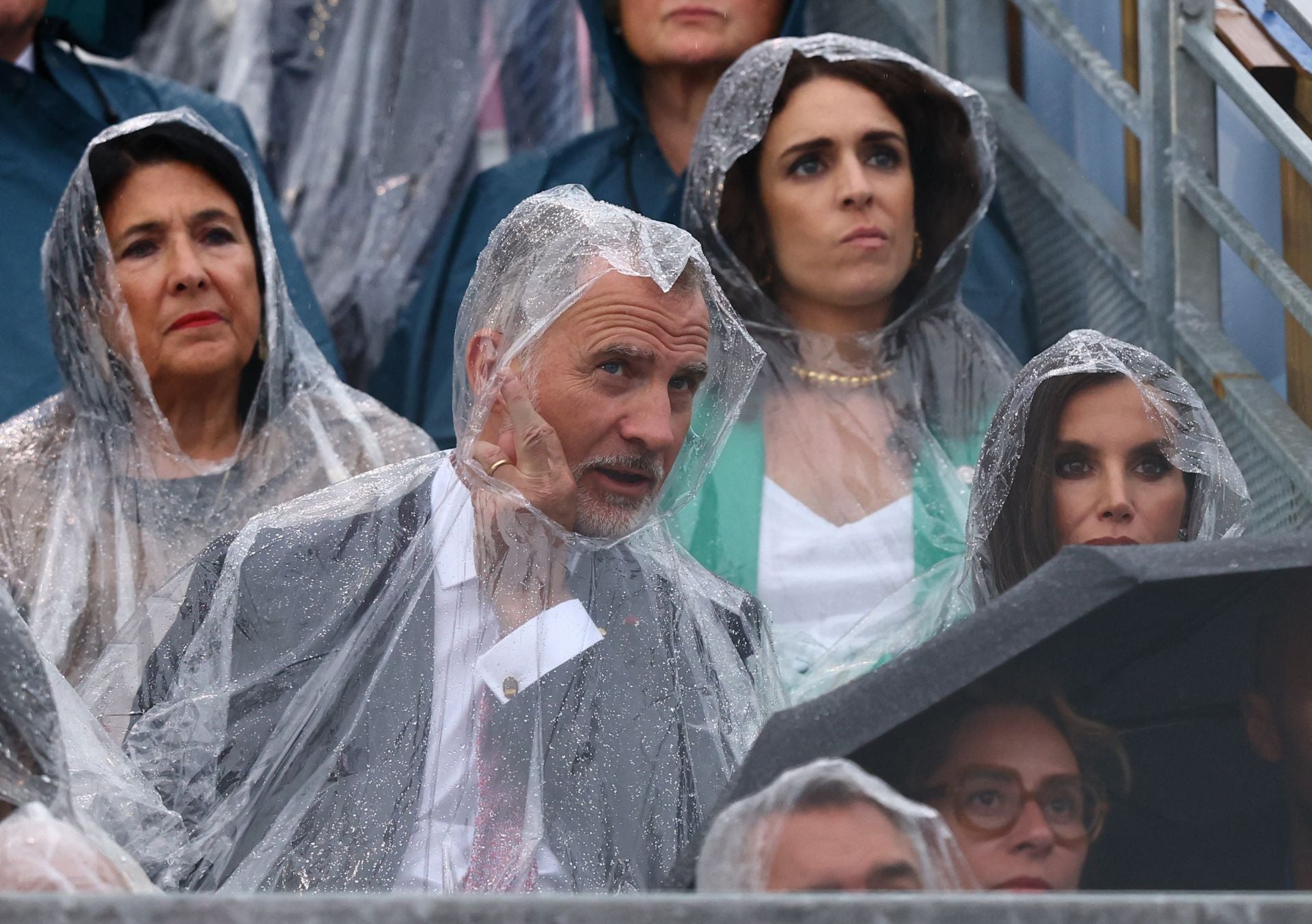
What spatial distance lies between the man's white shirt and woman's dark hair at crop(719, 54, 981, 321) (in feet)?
4.00

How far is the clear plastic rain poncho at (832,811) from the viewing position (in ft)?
4.71

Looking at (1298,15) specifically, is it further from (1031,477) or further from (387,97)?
(387,97)

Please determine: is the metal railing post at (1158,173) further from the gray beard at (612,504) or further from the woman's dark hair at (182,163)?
the woman's dark hair at (182,163)

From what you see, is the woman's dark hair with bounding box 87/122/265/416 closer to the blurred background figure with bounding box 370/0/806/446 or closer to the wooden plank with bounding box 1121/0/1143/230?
the blurred background figure with bounding box 370/0/806/446

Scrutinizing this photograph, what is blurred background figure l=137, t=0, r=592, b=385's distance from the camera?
4398 millimetres

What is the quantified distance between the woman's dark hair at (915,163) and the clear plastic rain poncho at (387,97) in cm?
106

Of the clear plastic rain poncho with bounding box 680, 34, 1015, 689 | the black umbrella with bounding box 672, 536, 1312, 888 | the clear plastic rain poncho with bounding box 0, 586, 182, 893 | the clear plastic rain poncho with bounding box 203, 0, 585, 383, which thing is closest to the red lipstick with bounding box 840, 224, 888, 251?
the clear plastic rain poncho with bounding box 680, 34, 1015, 689

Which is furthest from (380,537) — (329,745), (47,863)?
(47,863)

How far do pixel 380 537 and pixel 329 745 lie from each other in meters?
0.26

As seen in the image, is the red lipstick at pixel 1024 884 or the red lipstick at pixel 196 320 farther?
the red lipstick at pixel 196 320

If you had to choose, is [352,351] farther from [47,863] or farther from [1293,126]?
[47,863]

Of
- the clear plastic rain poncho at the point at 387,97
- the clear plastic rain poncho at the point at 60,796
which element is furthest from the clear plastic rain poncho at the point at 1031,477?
the clear plastic rain poncho at the point at 387,97

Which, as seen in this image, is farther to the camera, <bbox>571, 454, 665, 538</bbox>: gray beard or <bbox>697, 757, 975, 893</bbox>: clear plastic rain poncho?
<bbox>571, 454, 665, 538</bbox>: gray beard

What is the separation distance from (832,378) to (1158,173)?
632 millimetres
